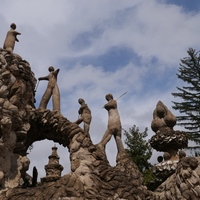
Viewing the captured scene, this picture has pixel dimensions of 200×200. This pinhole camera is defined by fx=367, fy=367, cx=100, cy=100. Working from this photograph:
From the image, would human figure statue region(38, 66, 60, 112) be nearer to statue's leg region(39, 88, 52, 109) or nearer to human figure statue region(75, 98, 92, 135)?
statue's leg region(39, 88, 52, 109)

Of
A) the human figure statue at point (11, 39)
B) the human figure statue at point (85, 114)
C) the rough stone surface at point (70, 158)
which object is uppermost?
the human figure statue at point (11, 39)

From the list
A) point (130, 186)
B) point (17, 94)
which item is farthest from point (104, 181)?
point (17, 94)

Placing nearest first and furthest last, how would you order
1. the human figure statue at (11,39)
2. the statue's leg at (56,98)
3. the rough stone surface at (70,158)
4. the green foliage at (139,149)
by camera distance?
the rough stone surface at (70,158)
the statue's leg at (56,98)
the human figure statue at (11,39)
the green foliage at (139,149)

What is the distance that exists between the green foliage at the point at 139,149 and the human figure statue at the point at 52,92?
336 inches

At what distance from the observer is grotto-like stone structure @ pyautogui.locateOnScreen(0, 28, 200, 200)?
5.23 m

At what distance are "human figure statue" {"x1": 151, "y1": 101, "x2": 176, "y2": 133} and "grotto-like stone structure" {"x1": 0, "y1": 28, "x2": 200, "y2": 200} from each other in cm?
108

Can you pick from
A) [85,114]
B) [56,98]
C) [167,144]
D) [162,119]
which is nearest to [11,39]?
[56,98]

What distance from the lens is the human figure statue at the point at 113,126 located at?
8.71 m

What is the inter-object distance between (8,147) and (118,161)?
2.82 m

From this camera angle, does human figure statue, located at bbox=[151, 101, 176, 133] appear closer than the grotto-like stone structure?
No

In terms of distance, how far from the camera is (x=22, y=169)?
6359 millimetres

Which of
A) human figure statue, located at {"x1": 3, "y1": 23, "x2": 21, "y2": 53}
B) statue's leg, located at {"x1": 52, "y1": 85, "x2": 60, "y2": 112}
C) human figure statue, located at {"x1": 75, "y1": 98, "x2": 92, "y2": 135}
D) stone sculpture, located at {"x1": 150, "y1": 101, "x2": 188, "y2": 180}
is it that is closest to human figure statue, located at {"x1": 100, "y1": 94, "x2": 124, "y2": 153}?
human figure statue, located at {"x1": 75, "y1": 98, "x2": 92, "y2": 135}

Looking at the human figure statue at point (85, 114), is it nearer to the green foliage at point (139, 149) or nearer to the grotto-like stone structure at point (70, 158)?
the grotto-like stone structure at point (70, 158)

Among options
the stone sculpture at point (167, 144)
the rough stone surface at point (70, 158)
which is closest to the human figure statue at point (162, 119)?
the stone sculpture at point (167, 144)
